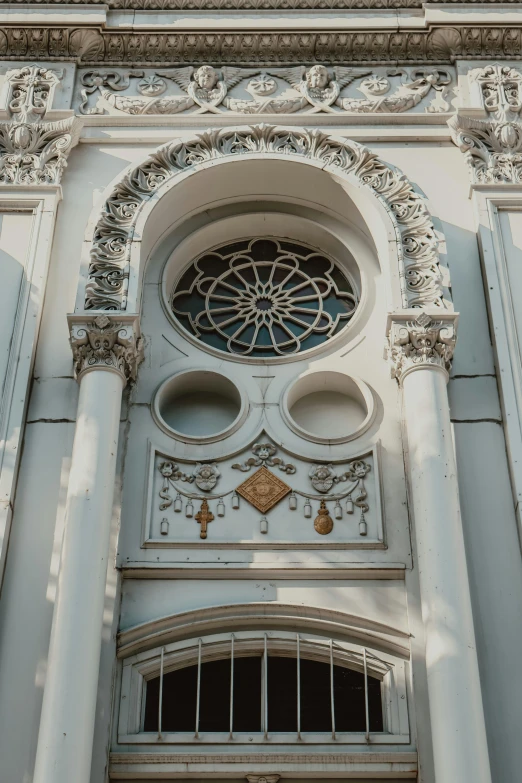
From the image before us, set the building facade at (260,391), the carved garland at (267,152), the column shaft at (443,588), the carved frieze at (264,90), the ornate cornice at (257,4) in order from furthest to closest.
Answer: the ornate cornice at (257,4), the carved frieze at (264,90), the carved garland at (267,152), the building facade at (260,391), the column shaft at (443,588)

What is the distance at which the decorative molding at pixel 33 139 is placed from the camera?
1361 cm

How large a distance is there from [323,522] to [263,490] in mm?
733

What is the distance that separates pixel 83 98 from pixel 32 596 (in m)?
7.18

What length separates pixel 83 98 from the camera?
1464 centimetres

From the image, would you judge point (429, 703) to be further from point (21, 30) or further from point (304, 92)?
point (21, 30)

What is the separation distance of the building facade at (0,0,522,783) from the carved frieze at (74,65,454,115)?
5 centimetres

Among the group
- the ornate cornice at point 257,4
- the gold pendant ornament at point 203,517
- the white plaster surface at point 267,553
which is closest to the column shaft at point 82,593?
the white plaster surface at point 267,553

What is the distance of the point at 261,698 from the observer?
1040cm

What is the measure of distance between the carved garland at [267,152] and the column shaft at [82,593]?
1.44 meters

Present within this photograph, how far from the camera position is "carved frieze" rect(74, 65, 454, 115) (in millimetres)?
14438

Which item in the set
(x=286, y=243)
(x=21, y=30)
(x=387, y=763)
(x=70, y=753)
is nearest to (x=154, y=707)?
(x=70, y=753)

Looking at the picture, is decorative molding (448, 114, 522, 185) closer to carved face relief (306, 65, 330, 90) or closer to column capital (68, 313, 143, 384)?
carved face relief (306, 65, 330, 90)

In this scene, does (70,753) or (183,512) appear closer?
(70,753)

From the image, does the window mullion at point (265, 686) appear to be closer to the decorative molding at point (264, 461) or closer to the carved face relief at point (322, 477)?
the carved face relief at point (322, 477)
